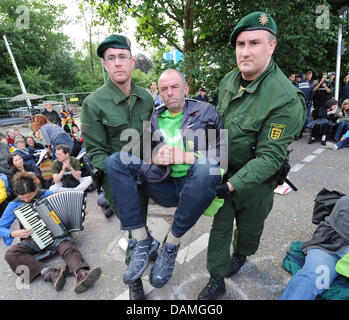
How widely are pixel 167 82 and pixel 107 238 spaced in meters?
2.52

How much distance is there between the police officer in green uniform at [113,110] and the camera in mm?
2025

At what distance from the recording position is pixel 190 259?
2.67 m

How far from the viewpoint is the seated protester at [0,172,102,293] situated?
7.93 feet

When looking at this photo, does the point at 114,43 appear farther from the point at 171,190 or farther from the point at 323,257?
the point at 323,257

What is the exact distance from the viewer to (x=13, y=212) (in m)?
2.82

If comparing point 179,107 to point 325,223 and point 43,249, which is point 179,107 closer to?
point 325,223

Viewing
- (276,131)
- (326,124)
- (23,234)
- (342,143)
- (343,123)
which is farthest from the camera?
(326,124)

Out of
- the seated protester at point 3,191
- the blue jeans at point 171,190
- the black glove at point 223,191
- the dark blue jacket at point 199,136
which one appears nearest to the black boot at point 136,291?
the blue jeans at point 171,190

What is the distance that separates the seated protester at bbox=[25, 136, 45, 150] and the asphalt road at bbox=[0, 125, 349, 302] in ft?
11.5

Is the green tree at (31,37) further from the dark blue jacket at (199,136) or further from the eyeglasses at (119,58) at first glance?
the dark blue jacket at (199,136)

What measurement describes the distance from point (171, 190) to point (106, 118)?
94 centimetres

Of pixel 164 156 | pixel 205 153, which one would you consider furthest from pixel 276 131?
pixel 164 156

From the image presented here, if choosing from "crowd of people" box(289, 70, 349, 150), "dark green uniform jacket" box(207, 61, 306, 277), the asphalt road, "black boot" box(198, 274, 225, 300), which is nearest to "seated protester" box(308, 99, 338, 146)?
"crowd of people" box(289, 70, 349, 150)
